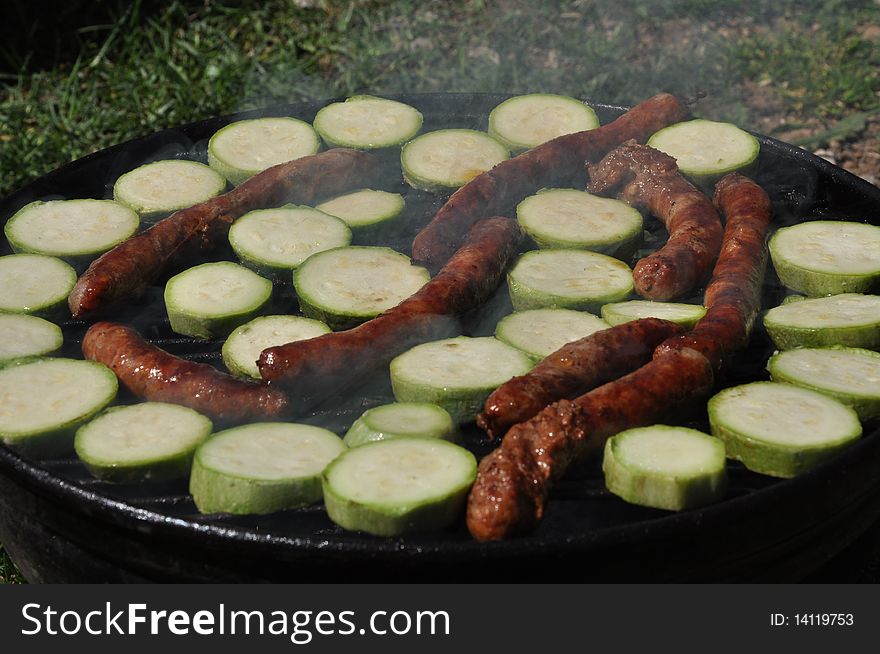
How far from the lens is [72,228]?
13.7 feet

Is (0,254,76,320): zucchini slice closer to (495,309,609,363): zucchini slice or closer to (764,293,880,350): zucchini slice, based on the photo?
(495,309,609,363): zucchini slice

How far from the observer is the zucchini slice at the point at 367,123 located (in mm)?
4758

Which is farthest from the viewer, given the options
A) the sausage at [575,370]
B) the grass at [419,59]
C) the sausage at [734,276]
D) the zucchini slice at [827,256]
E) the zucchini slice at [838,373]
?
the grass at [419,59]

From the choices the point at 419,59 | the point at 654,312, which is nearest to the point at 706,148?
the point at 654,312

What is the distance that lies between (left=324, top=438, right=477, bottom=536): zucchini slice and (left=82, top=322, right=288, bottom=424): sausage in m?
0.41

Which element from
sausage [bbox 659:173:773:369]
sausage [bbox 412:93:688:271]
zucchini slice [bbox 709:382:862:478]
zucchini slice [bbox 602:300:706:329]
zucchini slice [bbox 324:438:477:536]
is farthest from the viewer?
sausage [bbox 412:93:688:271]

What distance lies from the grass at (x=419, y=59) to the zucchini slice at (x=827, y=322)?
3843 mm

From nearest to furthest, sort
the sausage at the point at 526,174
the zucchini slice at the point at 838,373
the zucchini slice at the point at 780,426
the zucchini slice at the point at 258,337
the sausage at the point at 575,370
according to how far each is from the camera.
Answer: the zucchini slice at the point at 780,426
the sausage at the point at 575,370
the zucchini slice at the point at 838,373
the zucchini slice at the point at 258,337
the sausage at the point at 526,174

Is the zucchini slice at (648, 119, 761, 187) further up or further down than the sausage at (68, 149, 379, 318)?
further up

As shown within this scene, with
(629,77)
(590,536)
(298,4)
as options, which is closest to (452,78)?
(629,77)

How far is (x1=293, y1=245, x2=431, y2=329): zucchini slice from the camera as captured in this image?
11.8ft

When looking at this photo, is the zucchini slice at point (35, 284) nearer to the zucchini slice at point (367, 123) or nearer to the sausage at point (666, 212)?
the zucchini slice at point (367, 123)

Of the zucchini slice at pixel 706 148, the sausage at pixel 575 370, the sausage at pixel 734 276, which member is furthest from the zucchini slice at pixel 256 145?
the sausage at pixel 575 370

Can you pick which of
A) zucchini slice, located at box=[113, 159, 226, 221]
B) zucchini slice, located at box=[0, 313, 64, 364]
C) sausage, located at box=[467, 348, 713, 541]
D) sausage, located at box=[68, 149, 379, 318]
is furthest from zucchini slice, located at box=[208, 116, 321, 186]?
sausage, located at box=[467, 348, 713, 541]
